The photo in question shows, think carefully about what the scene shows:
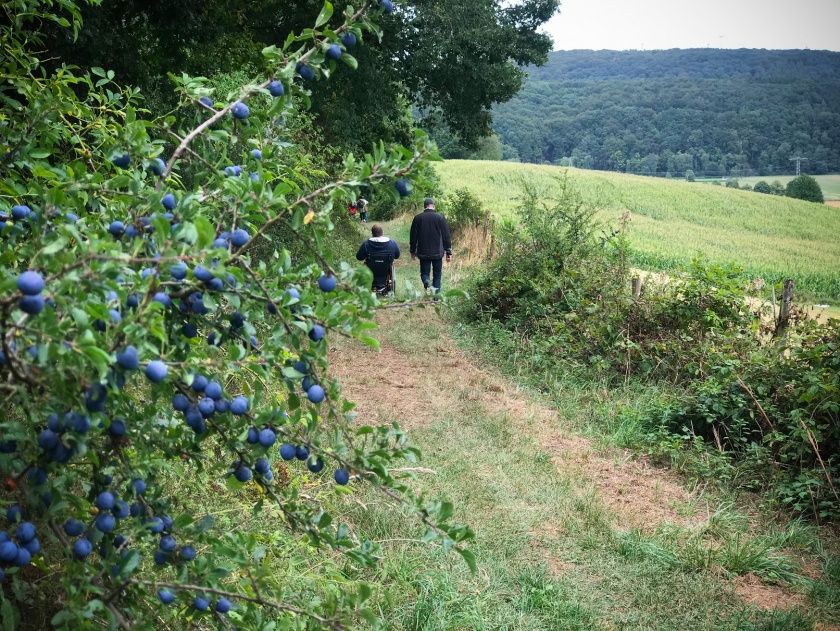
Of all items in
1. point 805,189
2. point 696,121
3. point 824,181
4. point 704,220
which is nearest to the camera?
point 704,220

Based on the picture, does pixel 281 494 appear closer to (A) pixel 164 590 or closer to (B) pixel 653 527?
(A) pixel 164 590

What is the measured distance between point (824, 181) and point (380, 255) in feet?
195

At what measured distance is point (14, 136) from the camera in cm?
253

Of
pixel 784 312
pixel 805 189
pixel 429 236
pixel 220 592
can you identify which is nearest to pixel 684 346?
pixel 784 312

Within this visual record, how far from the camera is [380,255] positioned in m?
9.35

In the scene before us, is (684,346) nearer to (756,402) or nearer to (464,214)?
(756,402)

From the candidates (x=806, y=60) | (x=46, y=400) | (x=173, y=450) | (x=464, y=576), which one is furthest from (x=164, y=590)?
(x=806, y=60)

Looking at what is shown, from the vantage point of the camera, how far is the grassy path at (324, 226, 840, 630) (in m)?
3.83

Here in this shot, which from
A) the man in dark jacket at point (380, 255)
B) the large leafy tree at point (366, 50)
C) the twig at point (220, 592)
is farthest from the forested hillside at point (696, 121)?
the twig at point (220, 592)

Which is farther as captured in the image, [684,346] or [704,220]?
[704,220]

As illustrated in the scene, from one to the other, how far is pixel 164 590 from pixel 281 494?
0.48 metres

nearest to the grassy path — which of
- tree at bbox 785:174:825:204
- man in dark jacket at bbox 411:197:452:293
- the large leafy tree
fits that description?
man in dark jacket at bbox 411:197:452:293

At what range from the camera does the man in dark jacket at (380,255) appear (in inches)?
368

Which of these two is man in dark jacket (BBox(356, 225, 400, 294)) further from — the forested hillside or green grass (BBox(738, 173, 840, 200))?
green grass (BBox(738, 173, 840, 200))
